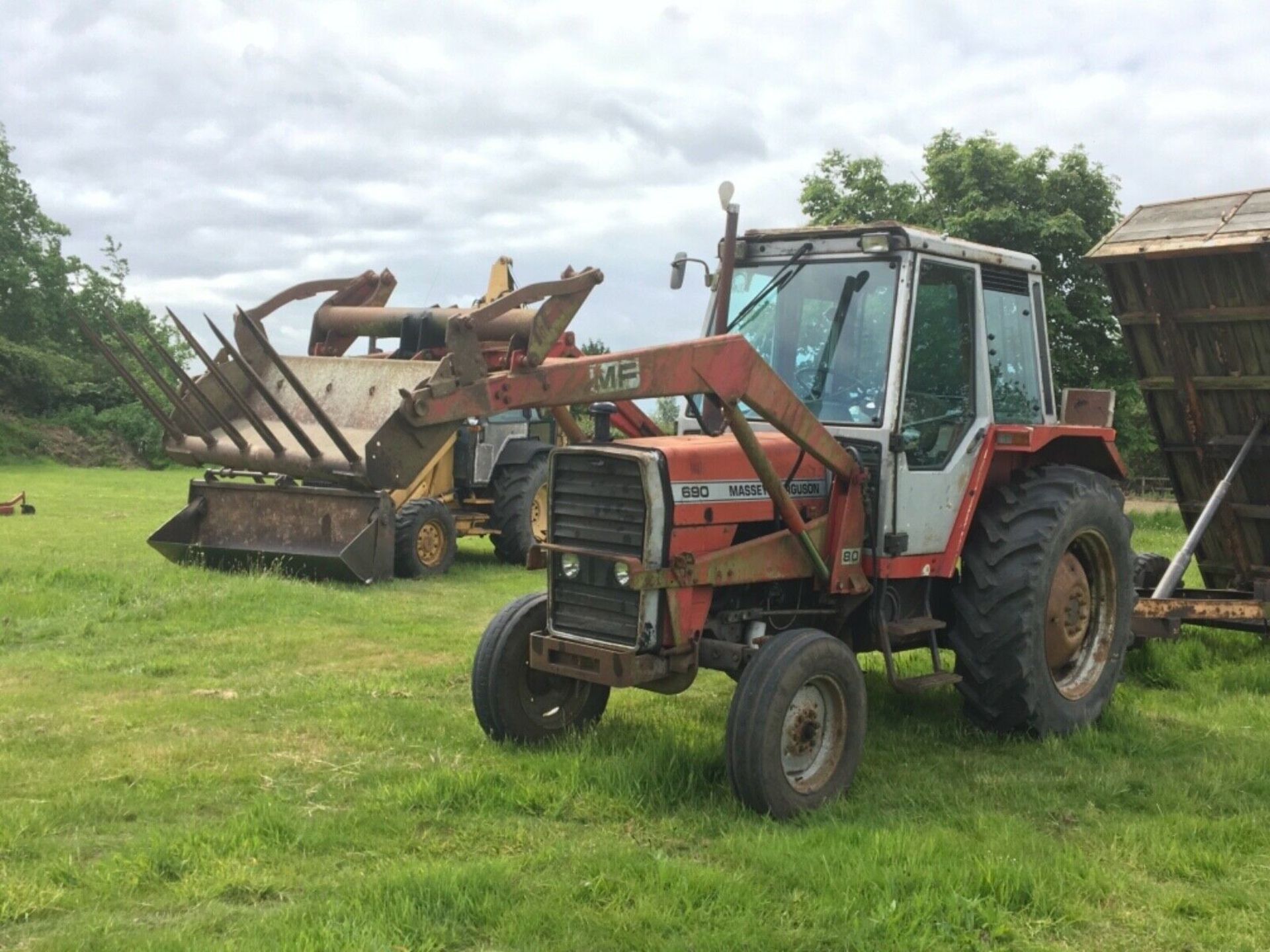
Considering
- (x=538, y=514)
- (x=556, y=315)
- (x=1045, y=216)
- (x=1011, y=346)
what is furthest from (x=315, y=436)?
(x=1045, y=216)

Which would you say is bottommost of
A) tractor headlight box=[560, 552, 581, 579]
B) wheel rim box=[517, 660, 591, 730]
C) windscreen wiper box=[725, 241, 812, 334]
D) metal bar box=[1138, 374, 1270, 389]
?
wheel rim box=[517, 660, 591, 730]

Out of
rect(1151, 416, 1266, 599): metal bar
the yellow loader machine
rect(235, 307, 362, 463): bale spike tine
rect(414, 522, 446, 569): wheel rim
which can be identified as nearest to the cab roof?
rect(1151, 416, 1266, 599): metal bar

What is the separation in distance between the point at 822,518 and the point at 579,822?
5.77 feet

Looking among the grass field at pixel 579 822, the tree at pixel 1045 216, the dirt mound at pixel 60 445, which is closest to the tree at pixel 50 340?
the dirt mound at pixel 60 445

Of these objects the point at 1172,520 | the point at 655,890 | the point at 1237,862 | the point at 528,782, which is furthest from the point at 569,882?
the point at 1172,520

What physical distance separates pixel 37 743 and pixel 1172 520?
60.2 ft

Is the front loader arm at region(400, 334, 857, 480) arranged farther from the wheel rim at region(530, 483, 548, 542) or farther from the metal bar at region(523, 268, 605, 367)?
the wheel rim at region(530, 483, 548, 542)

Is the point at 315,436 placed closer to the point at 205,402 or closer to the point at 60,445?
the point at 205,402

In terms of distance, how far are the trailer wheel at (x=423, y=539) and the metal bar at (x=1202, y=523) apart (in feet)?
23.1

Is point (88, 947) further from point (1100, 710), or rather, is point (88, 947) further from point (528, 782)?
point (1100, 710)

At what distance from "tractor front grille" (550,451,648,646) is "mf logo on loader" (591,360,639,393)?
1.47ft

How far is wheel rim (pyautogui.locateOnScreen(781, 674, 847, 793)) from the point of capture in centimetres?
514

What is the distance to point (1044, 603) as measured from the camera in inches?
243

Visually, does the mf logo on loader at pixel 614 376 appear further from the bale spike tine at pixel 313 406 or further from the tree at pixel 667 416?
the bale spike tine at pixel 313 406
